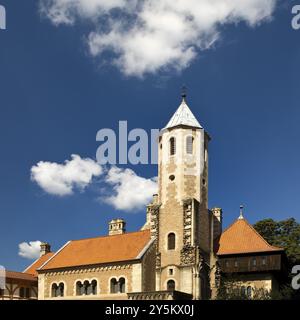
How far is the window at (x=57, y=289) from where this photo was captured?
4500 centimetres

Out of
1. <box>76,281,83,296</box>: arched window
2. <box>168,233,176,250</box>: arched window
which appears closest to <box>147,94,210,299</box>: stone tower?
<box>168,233,176,250</box>: arched window

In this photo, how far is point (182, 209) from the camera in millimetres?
42750

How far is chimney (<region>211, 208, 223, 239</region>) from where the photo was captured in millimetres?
46566

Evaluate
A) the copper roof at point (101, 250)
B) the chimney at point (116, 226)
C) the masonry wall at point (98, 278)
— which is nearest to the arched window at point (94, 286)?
the masonry wall at point (98, 278)

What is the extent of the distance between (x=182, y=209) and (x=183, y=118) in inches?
332

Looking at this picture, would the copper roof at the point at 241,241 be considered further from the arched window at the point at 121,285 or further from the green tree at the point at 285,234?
the arched window at the point at 121,285

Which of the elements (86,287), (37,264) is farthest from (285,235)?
(37,264)

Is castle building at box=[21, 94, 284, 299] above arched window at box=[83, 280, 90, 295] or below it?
above

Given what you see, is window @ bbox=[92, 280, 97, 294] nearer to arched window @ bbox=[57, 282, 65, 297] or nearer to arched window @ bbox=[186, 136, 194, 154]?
arched window @ bbox=[57, 282, 65, 297]

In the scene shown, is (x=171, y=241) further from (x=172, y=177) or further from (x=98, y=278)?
(x=98, y=278)

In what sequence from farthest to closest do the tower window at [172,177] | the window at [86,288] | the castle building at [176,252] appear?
the tower window at [172,177] → the window at [86,288] → the castle building at [176,252]

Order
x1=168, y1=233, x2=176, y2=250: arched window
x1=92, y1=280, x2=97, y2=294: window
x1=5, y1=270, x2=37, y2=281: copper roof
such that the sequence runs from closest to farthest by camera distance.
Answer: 1. x1=168, y1=233, x2=176, y2=250: arched window
2. x1=92, y1=280, x2=97, y2=294: window
3. x1=5, y1=270, x2=37, y2=281: copper roof
